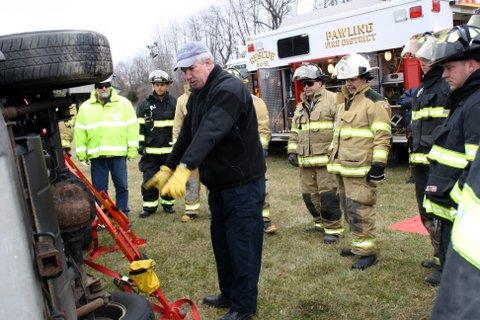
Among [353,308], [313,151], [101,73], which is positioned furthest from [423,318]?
[101,73]

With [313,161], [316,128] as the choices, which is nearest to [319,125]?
[316,128]

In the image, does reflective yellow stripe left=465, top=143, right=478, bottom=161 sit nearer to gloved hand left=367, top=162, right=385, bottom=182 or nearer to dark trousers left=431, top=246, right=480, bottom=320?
dark trousers left=431, top=246, right=480, bottom=320

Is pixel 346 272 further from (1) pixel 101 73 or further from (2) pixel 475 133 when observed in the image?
(1) pixel 101 73

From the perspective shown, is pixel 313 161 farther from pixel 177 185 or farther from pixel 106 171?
pixel 106 171

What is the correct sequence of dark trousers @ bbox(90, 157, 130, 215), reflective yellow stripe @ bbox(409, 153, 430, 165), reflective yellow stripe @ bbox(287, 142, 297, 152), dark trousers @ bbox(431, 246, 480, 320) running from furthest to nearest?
dark trousers @ bbox(90, 157, 130, 215)
reflective yellow stripe @ bbox(287, 142, 297, 152)
reflective yellow stripe @ bbox(409, 153, 430, 165)
dark trousers @ bbox(431, 246, 480, 320)

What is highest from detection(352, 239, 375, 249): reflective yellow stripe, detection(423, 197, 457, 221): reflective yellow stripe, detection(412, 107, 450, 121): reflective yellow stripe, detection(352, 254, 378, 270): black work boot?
detection(412, 107, 450, 121): reflective yellow stripe

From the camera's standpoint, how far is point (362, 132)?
4535mm

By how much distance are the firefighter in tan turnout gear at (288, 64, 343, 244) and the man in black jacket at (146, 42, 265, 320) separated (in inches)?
76.9

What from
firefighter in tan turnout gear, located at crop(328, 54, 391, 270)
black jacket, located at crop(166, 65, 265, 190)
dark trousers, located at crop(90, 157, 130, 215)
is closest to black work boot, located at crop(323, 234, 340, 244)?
firefighter in tan turnout gear, located at crop(328, 54, 391, 270)

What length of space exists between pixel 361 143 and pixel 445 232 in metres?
1.76

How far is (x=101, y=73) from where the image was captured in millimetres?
2502

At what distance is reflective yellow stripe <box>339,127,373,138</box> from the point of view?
4.52m

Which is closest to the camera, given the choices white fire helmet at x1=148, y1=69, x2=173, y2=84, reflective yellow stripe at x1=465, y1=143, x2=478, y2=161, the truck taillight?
reflective yellow stripe at x1=465, y1=143, x2=478, y2=161

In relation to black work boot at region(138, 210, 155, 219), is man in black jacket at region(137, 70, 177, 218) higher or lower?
higher
